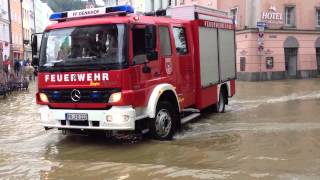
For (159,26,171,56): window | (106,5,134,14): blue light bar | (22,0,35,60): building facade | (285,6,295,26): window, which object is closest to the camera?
(106,5,134,14): blue light bar

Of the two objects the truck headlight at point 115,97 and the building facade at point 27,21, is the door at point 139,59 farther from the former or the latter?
the building facade at point 27,21

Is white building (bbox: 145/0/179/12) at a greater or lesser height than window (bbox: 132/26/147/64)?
greater

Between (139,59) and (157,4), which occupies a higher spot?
(157,4)

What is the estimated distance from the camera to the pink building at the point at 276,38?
115ft

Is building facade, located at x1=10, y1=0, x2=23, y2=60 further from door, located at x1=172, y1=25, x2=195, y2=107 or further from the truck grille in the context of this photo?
the truck grille

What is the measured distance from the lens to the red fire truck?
9211 mm

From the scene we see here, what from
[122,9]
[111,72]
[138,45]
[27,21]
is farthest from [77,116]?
[27,21]

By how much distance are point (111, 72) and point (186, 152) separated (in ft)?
6.48

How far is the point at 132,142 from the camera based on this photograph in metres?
10.4

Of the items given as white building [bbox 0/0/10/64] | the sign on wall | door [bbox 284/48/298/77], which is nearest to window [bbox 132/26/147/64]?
the sign on wall

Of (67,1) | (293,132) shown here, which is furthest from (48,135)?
(67,1)

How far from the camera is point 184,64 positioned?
453 inches

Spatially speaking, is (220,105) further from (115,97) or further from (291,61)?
(291,61)

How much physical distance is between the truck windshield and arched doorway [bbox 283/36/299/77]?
2902 centimetres
